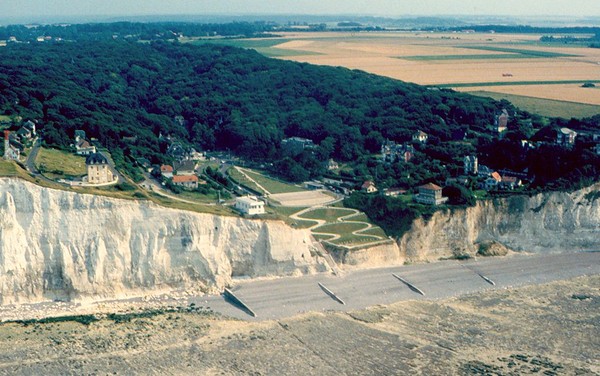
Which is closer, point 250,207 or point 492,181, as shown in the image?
point 250,207

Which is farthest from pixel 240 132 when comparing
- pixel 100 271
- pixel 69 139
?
pixel 100 271

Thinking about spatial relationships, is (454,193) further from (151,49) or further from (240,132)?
(151,49)

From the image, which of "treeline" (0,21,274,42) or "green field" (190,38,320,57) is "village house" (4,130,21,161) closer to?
"green field" (190,38,320,57)

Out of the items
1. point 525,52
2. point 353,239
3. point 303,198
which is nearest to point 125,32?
point 525,52

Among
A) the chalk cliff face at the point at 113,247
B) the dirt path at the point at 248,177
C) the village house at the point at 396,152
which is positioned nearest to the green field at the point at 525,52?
the village house at the point at 396,152

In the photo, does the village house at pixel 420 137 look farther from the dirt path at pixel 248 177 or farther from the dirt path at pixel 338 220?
the dirt path at pixel 338 220

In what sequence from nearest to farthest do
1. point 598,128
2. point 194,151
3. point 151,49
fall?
point 598,128 → point 194,151 → point 151,49

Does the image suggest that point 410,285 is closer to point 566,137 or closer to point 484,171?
point 484,171

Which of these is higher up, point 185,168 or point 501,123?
point 501,123
